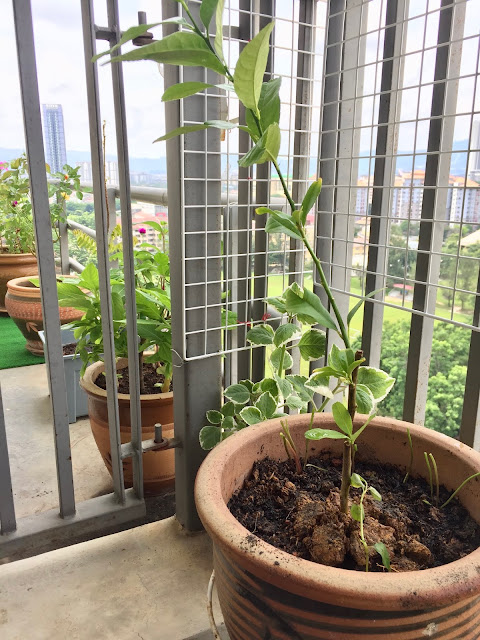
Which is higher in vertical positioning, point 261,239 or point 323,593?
point 261,239

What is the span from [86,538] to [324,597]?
1004 millimetres

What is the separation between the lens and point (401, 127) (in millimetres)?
999

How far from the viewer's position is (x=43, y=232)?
38.5 inches

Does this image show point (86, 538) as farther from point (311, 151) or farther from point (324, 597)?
point (311, 151)

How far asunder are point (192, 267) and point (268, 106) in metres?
0.49

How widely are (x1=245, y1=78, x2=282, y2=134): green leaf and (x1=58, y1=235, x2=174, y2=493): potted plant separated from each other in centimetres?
71

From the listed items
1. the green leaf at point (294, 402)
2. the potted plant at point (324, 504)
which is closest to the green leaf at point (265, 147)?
the potted plant at point (324, 504)

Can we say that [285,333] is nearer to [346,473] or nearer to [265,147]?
[346,473]

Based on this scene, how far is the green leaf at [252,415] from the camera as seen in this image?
105 cm

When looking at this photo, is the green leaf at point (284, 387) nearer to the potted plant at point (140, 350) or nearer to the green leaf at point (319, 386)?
the green leaf at point (319, 386)

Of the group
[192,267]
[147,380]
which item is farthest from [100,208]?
[147,380]

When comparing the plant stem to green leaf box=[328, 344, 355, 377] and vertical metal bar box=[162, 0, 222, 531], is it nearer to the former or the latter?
green leaf box=[328, 344, 355, 377]

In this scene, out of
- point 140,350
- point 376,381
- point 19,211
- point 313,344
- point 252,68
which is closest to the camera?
point 252,68

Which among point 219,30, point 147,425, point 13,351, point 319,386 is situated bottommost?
point 13,351
